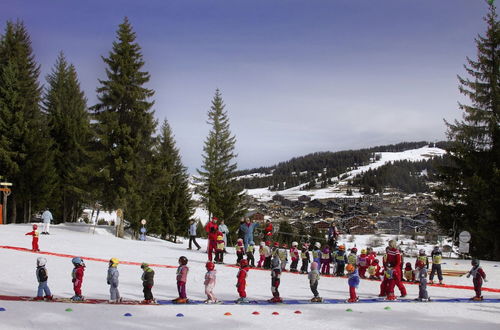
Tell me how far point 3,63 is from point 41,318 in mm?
37059

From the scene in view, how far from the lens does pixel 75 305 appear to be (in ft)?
37.3

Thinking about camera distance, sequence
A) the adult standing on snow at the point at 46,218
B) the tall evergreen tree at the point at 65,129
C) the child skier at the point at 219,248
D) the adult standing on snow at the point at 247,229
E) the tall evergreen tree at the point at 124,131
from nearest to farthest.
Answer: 1. the child skier at the point at 219,248
2. the adult standing on snow at the point at 247,229
3. the adult standing on snow at the point at 46,218
4. the tall evergreen tree at the point at 124,131
5. the tall evergreen tree at the point at 65,129

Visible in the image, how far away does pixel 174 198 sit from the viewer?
176ft

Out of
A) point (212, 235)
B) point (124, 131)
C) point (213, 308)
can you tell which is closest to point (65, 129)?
point (124, 131)

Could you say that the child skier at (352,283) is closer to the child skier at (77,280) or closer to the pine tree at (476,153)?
the child skier at (77,280)

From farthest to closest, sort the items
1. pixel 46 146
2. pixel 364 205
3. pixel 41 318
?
pixel 364 205
pixel 46 146
pixel 41 318

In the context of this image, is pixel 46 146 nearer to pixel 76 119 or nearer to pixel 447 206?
pixel 76 119

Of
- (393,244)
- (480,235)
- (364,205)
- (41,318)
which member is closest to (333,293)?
(393,244)

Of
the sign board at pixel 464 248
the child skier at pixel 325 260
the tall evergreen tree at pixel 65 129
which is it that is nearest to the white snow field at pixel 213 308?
the child skier at pixel 325 260

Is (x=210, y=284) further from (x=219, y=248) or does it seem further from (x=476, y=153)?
(x=476, y=153)

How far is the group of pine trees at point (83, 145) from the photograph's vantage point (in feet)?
104

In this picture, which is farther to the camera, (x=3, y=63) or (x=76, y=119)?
(x=76, y=119)

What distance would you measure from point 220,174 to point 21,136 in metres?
24.8

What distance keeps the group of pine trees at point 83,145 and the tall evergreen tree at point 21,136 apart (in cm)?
8
